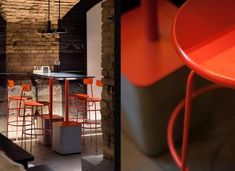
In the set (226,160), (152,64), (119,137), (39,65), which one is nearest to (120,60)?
(152,64)

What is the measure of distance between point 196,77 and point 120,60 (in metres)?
0.67

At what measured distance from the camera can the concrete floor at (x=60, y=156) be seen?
4.73 meters

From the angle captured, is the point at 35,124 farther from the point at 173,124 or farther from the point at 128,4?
the point at 173,124

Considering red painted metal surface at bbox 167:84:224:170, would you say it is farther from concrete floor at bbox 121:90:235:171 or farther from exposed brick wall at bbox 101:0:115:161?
exposed brick wall at bbox 101:0:115:161

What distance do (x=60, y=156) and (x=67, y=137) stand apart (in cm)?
30

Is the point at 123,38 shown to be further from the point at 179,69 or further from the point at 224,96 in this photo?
the point at 224,96

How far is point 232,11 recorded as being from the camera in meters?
1.16

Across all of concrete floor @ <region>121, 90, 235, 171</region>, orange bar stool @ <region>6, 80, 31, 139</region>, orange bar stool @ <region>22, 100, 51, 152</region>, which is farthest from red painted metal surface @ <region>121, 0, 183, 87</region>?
orange bar stool @ <region>6, 80, 31, 139</region>

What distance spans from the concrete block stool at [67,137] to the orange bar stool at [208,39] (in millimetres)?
4109

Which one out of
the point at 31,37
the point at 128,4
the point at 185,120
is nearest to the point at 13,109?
the point at 31,37

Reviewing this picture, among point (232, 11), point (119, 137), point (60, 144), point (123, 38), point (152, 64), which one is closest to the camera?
point (232, 11)

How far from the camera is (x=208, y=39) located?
3.76 ft

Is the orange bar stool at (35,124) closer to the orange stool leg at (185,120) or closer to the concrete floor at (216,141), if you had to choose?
the orange stool leg at (185,120)

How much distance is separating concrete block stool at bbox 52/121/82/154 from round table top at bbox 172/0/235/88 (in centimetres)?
426
